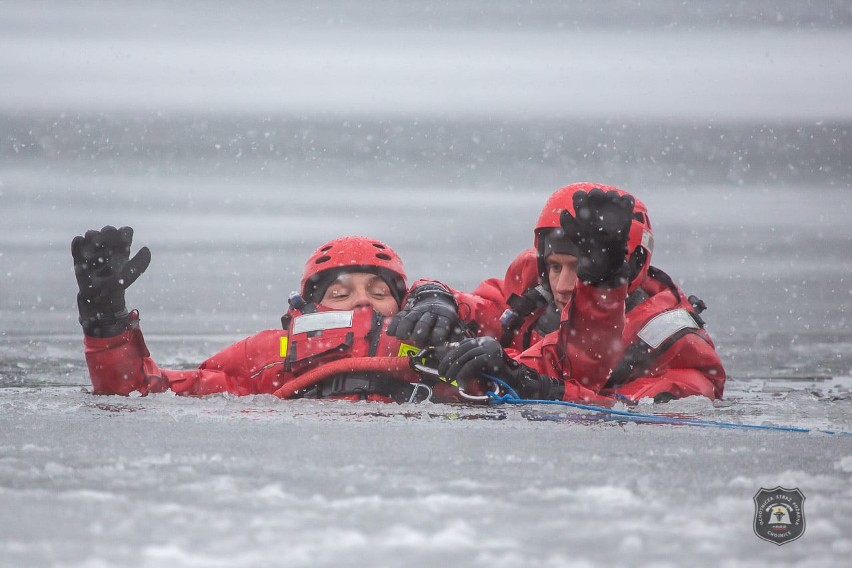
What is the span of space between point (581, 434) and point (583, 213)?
3.21ft

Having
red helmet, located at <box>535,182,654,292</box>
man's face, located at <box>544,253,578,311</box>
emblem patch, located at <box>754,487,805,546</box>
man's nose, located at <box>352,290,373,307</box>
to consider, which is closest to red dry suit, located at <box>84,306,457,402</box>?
man's nose, located at <box>352,290,373,307</box>

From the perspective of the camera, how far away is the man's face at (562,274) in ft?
16.0

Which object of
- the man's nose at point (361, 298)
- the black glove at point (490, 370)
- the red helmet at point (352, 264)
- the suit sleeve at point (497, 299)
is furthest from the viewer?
the suit sleeve at point (497, 299)

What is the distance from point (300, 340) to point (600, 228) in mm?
1662

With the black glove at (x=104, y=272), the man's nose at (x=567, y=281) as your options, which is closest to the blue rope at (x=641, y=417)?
the man's nose at (x=567, y=281)

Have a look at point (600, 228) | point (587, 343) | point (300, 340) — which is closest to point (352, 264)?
point (300, 340)

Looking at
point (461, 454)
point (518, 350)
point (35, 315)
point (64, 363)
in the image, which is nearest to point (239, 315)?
point (35, 315)

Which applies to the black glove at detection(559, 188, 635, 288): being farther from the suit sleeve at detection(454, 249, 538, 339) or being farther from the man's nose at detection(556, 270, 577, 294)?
the suit sleeve at detection(454, 249, 538, 339)

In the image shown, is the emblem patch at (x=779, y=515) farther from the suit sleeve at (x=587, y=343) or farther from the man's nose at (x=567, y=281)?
A: the man's nose at (x=567, y=281)

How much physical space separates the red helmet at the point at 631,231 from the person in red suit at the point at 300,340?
0.76 m

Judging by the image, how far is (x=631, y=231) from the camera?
188 inches

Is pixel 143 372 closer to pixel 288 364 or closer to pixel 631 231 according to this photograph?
pixel 288 364

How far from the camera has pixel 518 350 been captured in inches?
218

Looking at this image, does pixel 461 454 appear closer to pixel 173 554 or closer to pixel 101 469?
pixel 101 469
